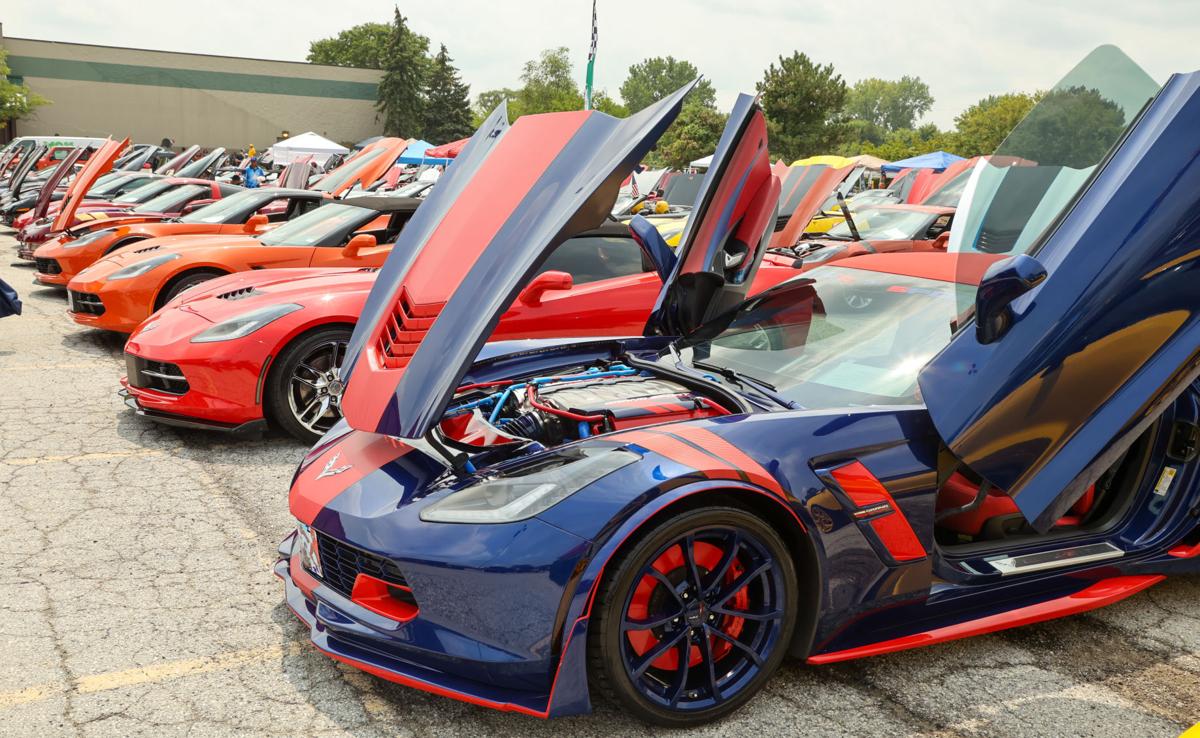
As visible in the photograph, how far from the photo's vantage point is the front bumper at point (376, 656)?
249cm

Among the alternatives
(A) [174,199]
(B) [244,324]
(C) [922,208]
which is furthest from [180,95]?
(B) [244,324]

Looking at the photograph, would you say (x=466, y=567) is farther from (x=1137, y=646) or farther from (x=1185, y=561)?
(x=1185, y=561)

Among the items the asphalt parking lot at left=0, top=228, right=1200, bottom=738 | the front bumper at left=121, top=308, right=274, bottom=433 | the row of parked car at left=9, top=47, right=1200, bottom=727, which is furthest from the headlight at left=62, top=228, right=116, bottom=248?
the row of parked car at left=9, top=47, right=1200, bottom=727

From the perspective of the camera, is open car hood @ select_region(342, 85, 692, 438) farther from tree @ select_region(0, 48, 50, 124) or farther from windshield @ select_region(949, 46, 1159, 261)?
tree @ select_region(0, 48, 50, 124)

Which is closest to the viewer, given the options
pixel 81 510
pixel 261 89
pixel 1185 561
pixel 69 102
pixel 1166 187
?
pixel 1166 187

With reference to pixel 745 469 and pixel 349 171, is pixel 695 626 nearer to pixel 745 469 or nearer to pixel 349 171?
pixel 745 469

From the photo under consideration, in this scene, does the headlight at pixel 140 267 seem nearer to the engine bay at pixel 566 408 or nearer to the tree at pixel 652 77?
the engine bay at pixel 566 408

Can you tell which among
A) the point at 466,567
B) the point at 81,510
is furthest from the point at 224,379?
the point at 466,567

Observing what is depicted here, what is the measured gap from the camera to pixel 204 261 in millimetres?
7590

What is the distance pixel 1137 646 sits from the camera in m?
3.38

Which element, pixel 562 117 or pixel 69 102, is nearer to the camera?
pixel 562 117

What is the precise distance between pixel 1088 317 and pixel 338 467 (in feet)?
7.44

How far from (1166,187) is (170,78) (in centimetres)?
6467

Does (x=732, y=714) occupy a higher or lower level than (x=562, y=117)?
lower
